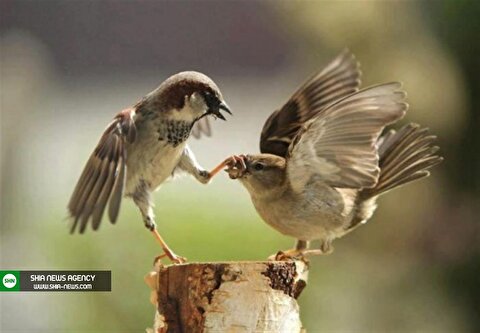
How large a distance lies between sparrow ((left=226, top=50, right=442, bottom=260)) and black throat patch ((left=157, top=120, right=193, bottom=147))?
0.09 metres

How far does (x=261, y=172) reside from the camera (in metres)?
1.21

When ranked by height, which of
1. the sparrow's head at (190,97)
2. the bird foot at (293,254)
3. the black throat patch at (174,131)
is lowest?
the bird foot at (293,254)

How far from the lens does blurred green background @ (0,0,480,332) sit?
1575 millimetres

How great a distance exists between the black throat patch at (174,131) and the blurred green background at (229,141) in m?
0.21

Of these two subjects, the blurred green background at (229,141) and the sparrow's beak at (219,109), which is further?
the blurred green background at (229,141)

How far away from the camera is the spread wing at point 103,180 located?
3.49ft

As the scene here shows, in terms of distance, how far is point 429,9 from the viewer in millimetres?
1768

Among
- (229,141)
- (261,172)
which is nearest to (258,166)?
(261,172)

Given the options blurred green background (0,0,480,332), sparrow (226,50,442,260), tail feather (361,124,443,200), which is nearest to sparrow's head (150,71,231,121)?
sparrow (226,50,442,260)

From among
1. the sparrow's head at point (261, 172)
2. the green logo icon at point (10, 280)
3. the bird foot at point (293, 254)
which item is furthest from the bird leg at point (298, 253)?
the green logo icon at point (10, 280)

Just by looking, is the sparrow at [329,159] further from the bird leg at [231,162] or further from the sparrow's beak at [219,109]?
the sparrow's beak at [219,109]

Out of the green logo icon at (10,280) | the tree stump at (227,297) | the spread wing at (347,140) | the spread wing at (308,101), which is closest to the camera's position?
the tree stump at (227,297)

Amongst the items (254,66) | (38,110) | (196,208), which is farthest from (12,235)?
(254,66)

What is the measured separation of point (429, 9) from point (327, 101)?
0.56 m
